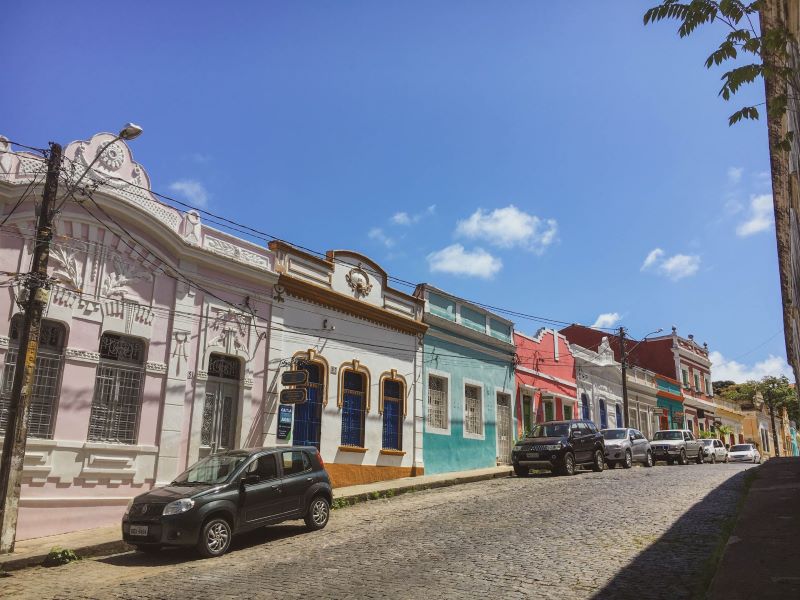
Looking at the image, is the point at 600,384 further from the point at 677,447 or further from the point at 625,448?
the point at 625,448

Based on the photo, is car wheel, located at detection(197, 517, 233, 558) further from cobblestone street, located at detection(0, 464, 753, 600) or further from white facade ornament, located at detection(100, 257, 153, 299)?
white facade ornament, located at detection(100, 257, 153, 299)

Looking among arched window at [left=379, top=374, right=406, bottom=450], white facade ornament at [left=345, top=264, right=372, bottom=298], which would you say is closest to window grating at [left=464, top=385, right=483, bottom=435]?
arched window at [left=379, top=374, right=406, bottom=450]

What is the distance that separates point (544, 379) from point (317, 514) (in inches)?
746

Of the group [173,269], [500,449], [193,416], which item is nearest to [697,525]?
[193,416]

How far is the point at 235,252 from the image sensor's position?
653 inches

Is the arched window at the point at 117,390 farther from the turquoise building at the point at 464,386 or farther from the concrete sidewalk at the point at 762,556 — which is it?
the concrete sidewalk at the point at 762,556

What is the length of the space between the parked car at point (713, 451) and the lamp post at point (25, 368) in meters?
30.6

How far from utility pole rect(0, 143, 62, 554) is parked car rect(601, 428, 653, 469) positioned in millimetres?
19901

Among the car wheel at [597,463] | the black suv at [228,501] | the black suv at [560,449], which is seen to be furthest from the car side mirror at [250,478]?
the car wheel at [597,463]

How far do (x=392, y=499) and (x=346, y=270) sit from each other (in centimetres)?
707

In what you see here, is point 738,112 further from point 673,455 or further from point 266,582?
point 673,455

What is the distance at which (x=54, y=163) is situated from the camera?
11516mm

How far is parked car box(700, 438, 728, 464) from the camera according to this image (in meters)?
32.6

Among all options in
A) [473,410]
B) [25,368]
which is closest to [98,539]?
[25,368]
